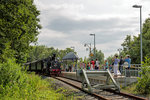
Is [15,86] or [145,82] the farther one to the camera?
[145,82]

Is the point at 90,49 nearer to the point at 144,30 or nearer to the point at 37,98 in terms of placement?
the point at 144,30

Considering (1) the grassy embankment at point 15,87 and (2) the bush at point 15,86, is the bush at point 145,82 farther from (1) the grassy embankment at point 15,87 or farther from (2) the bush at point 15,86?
(2) the bush at point 15,86

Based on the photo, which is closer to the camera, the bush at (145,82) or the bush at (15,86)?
the bush at (15,86)

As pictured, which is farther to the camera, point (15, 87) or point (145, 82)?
point (145, 82)

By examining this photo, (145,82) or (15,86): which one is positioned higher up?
(145,82)

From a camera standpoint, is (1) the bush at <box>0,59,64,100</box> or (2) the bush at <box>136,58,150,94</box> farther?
(2) the bush at <box>136,58,150,94</box>

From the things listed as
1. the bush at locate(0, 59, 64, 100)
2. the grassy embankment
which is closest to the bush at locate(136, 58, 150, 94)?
the grassy embankment

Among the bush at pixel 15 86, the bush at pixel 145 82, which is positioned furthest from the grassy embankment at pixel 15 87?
the bush at pixel 145 82

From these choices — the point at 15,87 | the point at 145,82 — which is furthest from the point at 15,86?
the point at 145,82

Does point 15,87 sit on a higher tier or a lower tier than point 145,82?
lower

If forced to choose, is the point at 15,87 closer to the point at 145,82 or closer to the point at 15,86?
the point at 15,86

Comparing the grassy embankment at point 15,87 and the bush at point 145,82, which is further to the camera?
the bush at point 145,82

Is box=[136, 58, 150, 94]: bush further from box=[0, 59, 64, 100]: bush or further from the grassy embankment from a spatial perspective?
box=[0, 59, 64, 100]: bush

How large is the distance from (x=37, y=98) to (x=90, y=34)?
27.9m
